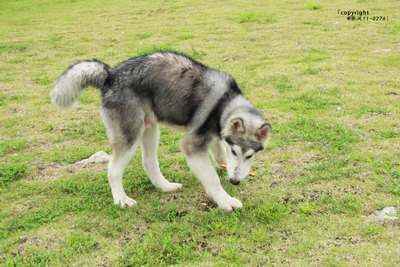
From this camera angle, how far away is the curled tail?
18.1 ft

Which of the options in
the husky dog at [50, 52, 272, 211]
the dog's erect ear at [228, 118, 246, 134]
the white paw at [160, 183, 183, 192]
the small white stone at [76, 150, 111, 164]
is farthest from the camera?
the small white stone at [76, 150, 111, 164]

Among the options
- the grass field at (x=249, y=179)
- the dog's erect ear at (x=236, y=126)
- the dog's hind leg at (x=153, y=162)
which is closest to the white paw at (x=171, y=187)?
the dog's hind leg at (x=153, y=162)

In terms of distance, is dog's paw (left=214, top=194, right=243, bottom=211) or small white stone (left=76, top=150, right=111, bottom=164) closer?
dog's paw (left=214, top=194, right=243, bottom=211)

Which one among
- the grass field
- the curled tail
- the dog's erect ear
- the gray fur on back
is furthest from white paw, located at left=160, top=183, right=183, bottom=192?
the curled tail

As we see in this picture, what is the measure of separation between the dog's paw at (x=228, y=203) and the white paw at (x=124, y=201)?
1.13 meters

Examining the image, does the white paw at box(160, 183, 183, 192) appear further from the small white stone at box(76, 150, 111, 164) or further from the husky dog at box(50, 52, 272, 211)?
the small white stone at box(76, 150, 111, 164)

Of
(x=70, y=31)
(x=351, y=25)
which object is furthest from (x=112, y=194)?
(x=70, y=31)

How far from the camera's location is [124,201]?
573cm

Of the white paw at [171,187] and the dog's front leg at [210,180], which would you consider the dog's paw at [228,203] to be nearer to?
the dog's front leg at [210,180]

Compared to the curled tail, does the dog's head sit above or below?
below

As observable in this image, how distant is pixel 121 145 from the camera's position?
216 inches

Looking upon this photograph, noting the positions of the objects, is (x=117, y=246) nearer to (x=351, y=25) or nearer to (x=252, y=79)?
(x=252, y=79)

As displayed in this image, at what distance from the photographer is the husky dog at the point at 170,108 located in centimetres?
546

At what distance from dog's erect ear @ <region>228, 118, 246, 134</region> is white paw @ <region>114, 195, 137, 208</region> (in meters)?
1.68
